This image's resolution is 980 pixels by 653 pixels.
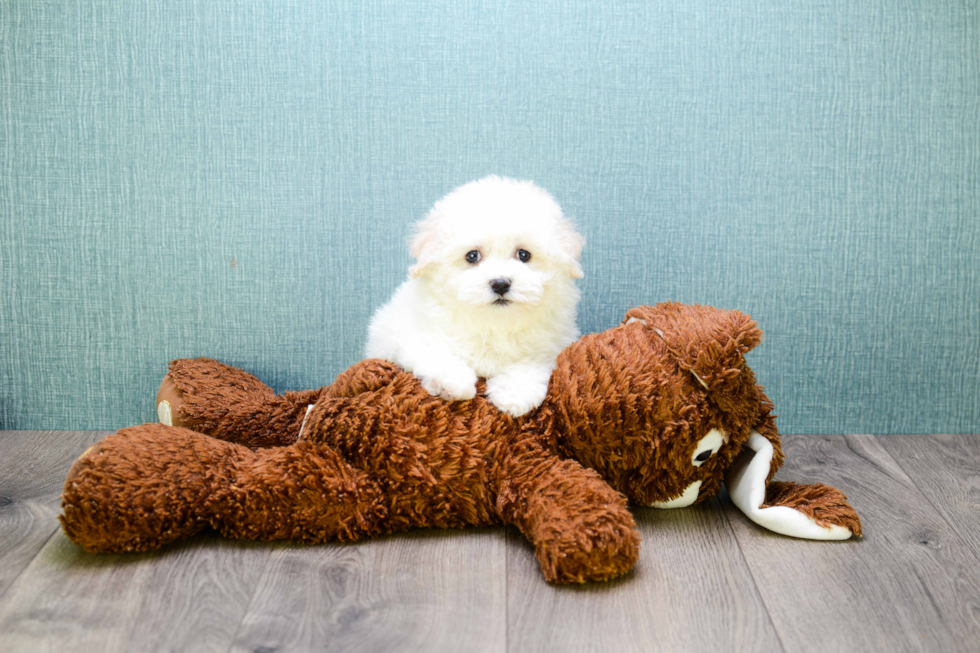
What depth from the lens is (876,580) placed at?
3.90 ft

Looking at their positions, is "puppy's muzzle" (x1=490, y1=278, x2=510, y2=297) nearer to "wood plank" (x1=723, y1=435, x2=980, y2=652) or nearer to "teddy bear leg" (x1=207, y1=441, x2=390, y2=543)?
"teddy bear leg" (x1=207, y1=441, x2=390, y2=543)

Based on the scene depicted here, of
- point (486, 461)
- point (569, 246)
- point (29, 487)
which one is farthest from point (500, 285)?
point (29, 487)

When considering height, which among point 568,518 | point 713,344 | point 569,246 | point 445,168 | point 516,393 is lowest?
point 568,518

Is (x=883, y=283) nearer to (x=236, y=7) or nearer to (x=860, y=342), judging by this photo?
(x=860, y=342)

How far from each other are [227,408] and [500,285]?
64cm

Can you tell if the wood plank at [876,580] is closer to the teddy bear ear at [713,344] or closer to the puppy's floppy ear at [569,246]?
the teddy bear ear at [713,344]

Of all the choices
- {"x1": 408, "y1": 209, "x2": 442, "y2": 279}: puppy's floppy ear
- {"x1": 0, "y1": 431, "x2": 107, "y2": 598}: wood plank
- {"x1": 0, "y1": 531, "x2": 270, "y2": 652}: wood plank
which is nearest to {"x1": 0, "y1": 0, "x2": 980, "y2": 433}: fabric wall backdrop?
{"x1": 0, "y1": 431, "x2": 107, "y2": 598}: wood plank

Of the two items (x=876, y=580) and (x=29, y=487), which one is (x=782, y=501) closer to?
(x=876, y=580)

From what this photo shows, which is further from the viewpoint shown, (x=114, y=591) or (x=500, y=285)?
(x=500, y=285)

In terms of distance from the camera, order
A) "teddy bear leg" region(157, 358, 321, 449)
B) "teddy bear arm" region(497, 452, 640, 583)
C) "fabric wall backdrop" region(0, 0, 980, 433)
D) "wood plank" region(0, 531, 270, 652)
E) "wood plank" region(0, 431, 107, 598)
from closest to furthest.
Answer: "wood plank" region(0, 531, 270, 652) → "teddy bear arm" region(497, 452, 640, 583) → "wood plank" region(0, 431, 107, 598) → "teddy bear leg" region(157, 358, 321, 449) → "fabric wall backdrop" region(0, 0, 980, 433)

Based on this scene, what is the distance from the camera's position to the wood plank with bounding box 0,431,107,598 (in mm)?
1235

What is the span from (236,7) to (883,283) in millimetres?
1517

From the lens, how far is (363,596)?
3.68 feet

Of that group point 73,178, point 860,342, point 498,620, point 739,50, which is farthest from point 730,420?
point 73,178
